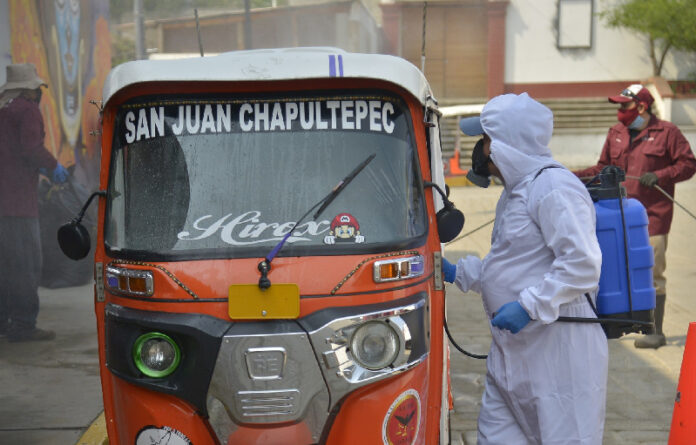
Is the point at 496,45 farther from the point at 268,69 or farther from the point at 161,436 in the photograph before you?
the point at 161,436

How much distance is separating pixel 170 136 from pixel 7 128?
16.0 feet

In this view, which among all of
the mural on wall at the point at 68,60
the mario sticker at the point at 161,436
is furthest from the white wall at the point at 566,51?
the mario sticker at the point at 161,436

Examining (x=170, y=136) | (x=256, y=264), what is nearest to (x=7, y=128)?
(x=170, y=136)

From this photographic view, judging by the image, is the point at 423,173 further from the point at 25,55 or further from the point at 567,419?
the point at 25,55

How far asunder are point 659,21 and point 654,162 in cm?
1956

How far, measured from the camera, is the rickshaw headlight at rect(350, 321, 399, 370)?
3.39 m

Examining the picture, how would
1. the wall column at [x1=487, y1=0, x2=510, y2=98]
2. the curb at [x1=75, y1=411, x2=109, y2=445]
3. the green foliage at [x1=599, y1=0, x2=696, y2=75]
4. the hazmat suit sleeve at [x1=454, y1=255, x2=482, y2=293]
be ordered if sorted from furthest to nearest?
the wall column at [x1=487, y1=0, x2=510, y2=98], the green foliage at [x1=599, y1=0, x2=696, y2=75], the curb at [x1=75, y1=411, x2=109, y2=445], the hazmat suit sleeve at [x1=454, y1=255, x2=482, y2=293]

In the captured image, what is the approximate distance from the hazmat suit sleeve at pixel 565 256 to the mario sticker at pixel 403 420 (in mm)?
607

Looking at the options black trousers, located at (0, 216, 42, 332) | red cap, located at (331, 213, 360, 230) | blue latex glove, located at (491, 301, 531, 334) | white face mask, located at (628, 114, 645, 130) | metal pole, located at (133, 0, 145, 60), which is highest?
metal pole, located at (133, 0, 145, 60)

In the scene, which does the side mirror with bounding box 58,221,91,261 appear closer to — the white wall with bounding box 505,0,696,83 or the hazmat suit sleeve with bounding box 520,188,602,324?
the hazmat suit sleeve with bounding box 520,188,602,324

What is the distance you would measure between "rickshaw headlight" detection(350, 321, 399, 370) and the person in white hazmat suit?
43 centimetres

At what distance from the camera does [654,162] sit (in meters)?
7.08

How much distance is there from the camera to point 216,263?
347 cm

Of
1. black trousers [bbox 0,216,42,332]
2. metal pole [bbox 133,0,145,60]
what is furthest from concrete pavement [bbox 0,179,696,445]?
metal pole [bbox 133,0,145,60]
